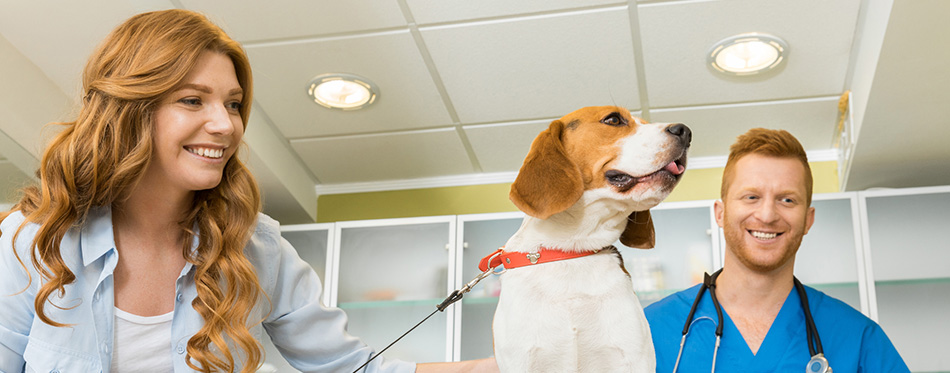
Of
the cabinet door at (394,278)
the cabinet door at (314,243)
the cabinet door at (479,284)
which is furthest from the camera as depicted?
the cabinet door at (314,243)

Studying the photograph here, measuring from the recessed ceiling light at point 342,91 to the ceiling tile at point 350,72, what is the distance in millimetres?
29

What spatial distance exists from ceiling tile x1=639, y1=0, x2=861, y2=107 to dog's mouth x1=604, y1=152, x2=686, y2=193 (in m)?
1.43

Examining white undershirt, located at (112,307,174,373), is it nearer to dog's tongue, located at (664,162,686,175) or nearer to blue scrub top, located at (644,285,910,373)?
dog's tongue, located at (664,162,686,175)

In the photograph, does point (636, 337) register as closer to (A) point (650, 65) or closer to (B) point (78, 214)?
(B) point (78, 214)

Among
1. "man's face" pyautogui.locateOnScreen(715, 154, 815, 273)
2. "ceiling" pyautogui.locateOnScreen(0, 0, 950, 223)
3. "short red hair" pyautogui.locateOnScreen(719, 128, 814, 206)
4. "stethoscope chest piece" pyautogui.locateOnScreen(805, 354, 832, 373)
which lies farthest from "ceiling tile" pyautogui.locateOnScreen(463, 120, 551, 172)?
"stethoscope chest piece" pyautogui.locateOnScreen(805, 354, 832, 373)

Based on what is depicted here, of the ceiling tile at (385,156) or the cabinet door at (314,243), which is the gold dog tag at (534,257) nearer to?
the ceiling tile at (385,156)

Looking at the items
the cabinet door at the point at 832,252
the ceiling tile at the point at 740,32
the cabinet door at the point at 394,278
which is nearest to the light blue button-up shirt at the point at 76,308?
the ceiling tile at the point at 740,32

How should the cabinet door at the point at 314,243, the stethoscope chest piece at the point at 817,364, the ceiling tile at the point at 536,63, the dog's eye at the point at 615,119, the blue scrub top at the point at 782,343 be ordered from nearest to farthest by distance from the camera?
the dog's eye at the point at 615,119
the stethoscope chest piece at the point at 817,364
the blue scrub top at the point at 782,343
the ceiling tile at the point at 536,63
the cabinet door at the point at 314,243

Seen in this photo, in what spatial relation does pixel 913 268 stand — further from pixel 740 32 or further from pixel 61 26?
pixel 61 26

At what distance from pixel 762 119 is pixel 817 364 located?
5.02 ft

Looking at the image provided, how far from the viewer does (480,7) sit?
2.64 m

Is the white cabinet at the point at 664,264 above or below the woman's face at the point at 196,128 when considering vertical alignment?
above

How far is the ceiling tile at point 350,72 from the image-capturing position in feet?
9.43

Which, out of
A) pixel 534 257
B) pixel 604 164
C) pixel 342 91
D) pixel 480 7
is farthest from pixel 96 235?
pixel 342 91
